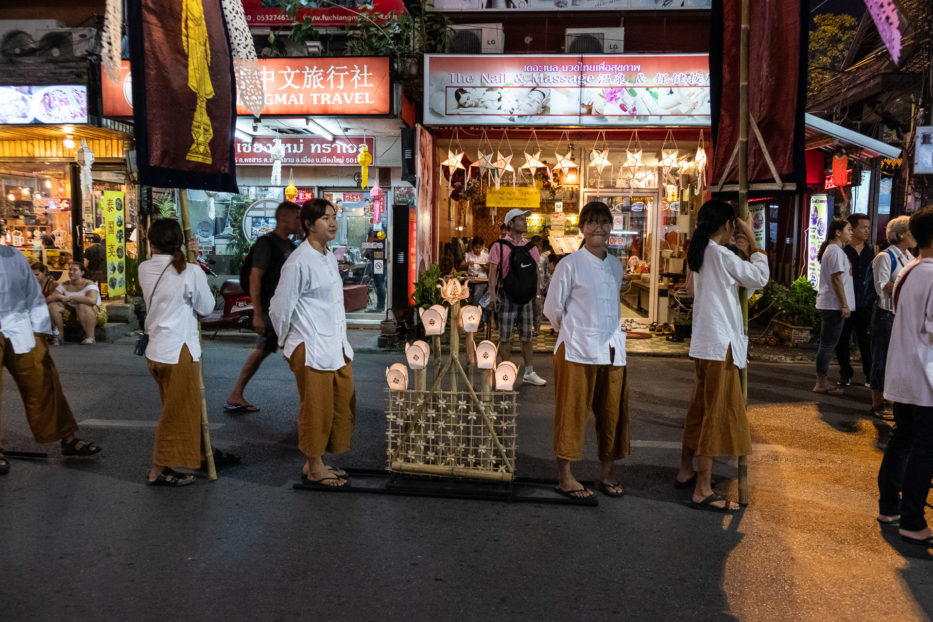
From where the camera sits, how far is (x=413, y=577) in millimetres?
3543

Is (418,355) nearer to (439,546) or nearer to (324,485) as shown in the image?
(324,485)

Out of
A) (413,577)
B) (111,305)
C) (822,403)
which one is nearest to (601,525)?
(413,577)

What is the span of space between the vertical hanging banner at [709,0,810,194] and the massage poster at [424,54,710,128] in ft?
18.5

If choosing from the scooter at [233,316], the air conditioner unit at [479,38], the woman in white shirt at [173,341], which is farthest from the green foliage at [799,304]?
the woman in white shirt at [173,341]

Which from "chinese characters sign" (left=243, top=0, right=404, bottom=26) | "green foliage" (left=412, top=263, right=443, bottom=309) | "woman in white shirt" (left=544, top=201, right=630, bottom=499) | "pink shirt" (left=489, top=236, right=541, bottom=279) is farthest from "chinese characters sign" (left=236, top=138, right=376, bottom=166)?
"woman in white shirt" (left=544, top=201, right=630, bottom=499)

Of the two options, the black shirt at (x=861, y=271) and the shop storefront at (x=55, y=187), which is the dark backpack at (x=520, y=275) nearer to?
the black shirt at (x=861, y=271)

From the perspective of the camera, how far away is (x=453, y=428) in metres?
4.79

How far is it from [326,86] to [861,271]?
24.6ft

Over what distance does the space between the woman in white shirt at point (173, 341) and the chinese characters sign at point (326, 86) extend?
239 inches

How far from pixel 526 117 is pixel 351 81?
2683mm

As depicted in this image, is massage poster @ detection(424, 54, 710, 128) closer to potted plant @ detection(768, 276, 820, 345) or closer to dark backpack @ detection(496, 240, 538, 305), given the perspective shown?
potted plant @ detection(768, 276, 820, 345)

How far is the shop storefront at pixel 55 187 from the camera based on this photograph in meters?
13.0

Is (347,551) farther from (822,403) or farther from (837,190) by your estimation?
(837,190)

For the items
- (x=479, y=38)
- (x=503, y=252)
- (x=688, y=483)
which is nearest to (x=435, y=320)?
(x=688, y=483)
